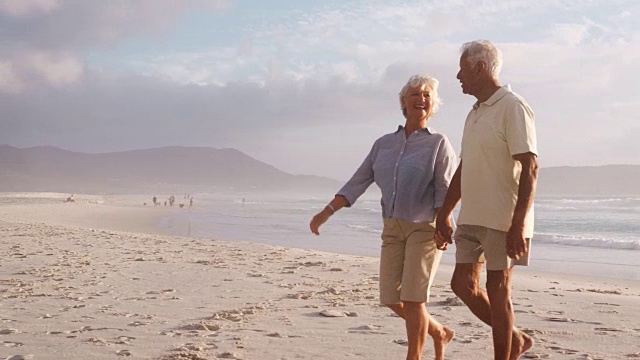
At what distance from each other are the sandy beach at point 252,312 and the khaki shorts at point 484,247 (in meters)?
1.38

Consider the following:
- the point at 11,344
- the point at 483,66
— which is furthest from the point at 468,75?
the point at 11,344

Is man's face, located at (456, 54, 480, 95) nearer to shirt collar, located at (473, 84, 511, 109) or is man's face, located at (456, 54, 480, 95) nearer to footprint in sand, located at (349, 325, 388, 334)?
shirt collar, located at (473, 84, 511, 109)

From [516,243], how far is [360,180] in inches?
51.3

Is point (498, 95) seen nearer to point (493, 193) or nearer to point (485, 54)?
point (485, 54)

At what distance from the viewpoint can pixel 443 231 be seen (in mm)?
3752

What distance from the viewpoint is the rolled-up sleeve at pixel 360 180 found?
4301mm

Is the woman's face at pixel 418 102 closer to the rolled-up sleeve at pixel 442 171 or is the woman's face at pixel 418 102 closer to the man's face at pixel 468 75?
the rolled-up sleeve at pixel 442 171

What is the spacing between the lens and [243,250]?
13.9 m

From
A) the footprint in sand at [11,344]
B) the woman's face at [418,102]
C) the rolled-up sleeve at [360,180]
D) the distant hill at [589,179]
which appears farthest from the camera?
the distant hill at [589,179]

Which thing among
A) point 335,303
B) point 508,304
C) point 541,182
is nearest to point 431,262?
point 508,304

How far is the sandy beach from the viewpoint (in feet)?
16.1

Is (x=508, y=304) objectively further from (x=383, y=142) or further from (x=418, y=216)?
(x=383, y=142)

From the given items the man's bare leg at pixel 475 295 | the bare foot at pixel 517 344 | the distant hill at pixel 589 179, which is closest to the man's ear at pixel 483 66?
the man's bare leg at pixel 475 295

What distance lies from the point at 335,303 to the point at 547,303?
2.43 metres
